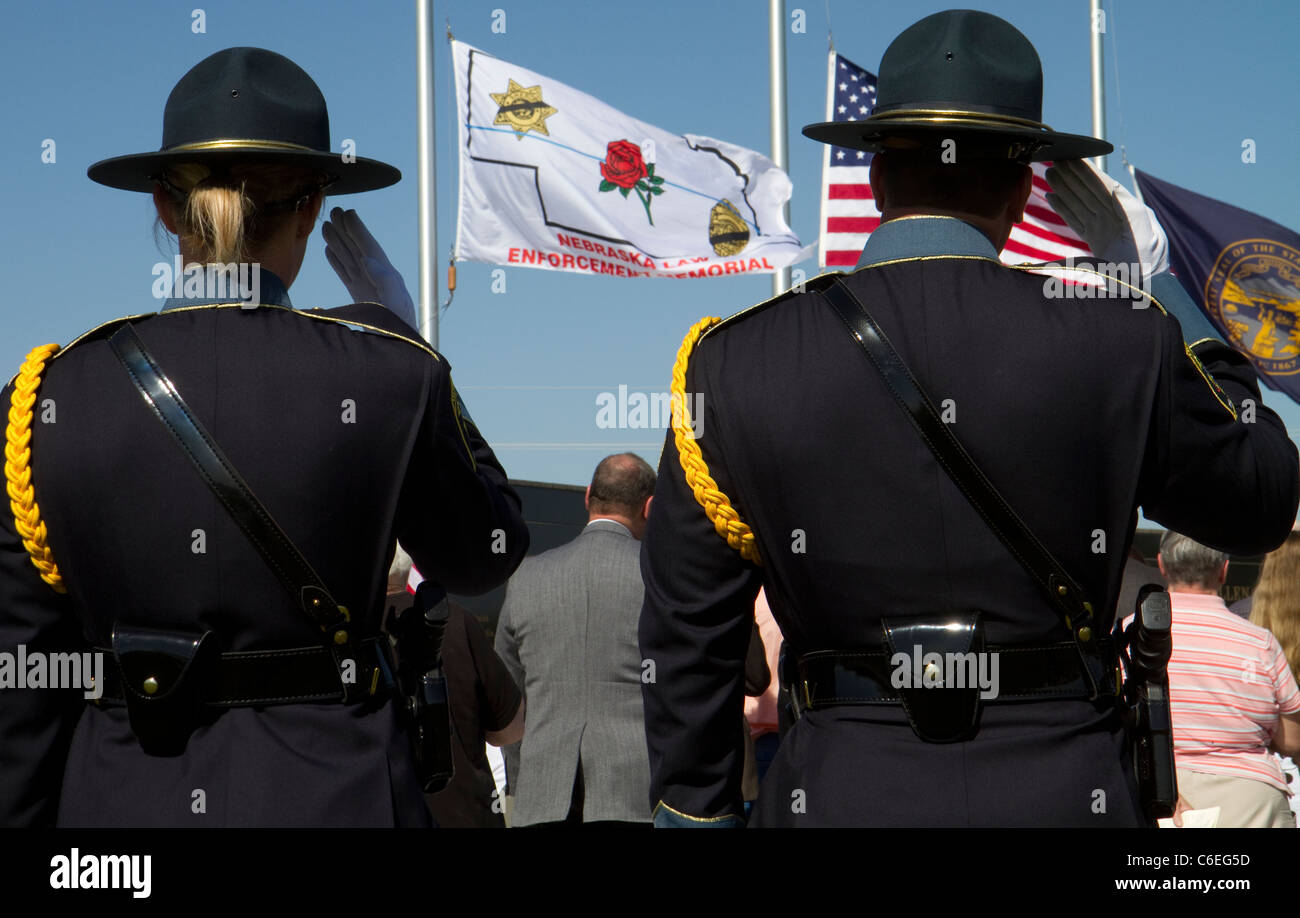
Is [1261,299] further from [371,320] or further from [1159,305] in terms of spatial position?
[371,320]

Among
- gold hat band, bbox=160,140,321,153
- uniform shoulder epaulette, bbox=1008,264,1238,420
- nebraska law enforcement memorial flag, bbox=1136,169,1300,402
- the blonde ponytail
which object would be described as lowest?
uniform shoulder epaulette, bbox=1008,264,1238,420

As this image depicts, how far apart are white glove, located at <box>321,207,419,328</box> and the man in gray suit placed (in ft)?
8.17

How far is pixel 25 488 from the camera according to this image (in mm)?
2365

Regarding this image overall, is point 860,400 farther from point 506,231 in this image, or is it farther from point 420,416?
point 506,231

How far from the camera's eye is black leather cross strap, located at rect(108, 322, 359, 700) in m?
2.29

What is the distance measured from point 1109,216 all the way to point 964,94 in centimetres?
41

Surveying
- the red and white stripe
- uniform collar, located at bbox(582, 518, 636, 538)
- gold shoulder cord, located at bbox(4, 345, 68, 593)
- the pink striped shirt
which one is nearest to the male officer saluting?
gold shoulder cord, located at bbox(4, 345, 68, 593)

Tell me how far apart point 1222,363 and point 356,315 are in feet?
4.71

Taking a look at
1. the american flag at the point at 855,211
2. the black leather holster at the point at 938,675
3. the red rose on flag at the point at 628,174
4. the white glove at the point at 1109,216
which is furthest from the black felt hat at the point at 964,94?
the red rose on flag at the point at 628,174

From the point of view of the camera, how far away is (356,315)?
2520 millimetres

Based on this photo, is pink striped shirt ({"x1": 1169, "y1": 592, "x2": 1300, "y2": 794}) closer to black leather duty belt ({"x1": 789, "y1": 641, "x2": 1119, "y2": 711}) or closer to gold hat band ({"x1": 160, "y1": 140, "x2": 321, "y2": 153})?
black leather duty belt ({"x1": 789, "y1": 641, "x2": 1119, "y2": 711})

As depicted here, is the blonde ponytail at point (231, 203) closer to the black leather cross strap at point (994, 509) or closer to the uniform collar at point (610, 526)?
the black leather cross strap at point (994, 509)

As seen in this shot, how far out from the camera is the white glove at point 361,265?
2803 mm
